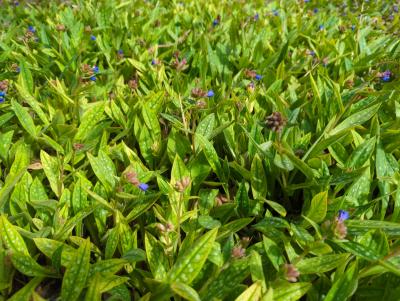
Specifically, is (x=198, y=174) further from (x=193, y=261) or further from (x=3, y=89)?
(x=3, y=89)

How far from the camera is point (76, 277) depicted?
5.23 ft

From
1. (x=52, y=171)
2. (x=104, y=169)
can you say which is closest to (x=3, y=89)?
(x=52, y=171)

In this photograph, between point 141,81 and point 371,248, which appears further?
point 141,81

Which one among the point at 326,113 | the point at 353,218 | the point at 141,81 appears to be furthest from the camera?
the point at 141,81

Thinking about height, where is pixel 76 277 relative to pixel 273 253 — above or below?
above

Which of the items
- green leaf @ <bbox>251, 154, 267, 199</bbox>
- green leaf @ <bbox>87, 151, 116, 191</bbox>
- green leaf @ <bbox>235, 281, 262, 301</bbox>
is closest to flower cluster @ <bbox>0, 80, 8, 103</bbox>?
green leaf @ <bbox>87, 151, 116, 191</bbox>

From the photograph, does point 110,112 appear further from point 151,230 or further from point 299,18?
point 299,18

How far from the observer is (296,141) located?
7.64ft

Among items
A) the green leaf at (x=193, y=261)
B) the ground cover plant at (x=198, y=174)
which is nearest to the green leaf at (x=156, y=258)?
the ground cover plant at (x=198, y=174)

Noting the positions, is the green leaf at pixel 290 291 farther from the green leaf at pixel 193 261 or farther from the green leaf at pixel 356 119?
the green leaf at pixel 356 119

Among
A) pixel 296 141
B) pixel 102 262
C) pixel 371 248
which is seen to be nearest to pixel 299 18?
pixel 296 141

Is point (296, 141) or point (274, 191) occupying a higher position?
point (296, 141)

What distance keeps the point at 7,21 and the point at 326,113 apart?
3271 mm

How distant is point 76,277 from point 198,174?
0.84 meters
